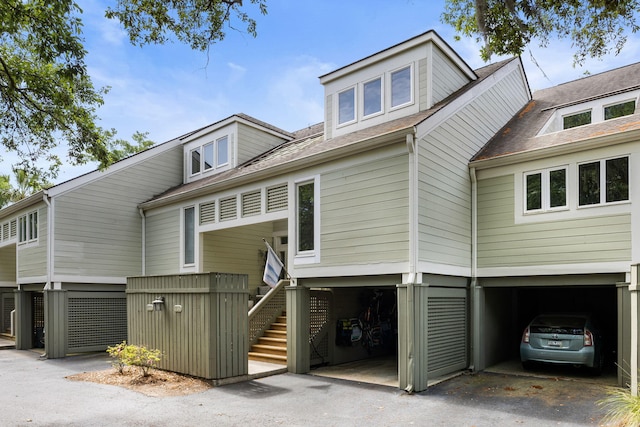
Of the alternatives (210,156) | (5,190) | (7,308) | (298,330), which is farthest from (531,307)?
(5,190)

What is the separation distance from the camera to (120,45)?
26.5ft

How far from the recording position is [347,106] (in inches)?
476

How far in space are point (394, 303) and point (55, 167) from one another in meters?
9.02

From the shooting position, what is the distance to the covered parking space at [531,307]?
9.30 m

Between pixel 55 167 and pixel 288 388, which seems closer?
pixel 288 388

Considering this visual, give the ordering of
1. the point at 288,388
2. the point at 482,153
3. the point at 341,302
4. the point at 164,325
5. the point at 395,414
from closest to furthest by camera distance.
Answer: the point at 395,414, the point at 288,388, the point at 164,325, the point at 482,153, the point at 341,302

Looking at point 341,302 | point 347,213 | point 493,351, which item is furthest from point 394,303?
point 347,213

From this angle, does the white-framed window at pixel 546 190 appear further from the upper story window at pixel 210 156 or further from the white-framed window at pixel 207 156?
the white-framed window at pixel 207 156

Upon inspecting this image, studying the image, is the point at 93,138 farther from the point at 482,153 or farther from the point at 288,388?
the point at 482,153

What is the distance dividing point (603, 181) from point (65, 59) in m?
9.87

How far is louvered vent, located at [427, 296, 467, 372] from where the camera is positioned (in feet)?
30.8

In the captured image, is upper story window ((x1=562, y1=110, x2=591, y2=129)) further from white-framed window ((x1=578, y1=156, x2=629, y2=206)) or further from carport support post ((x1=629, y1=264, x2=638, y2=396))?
carport support post ((x1=629, y1=264, x2=638, y2=396))

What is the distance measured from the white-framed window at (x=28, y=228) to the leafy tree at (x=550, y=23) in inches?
535

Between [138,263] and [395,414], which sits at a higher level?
[138,263]
